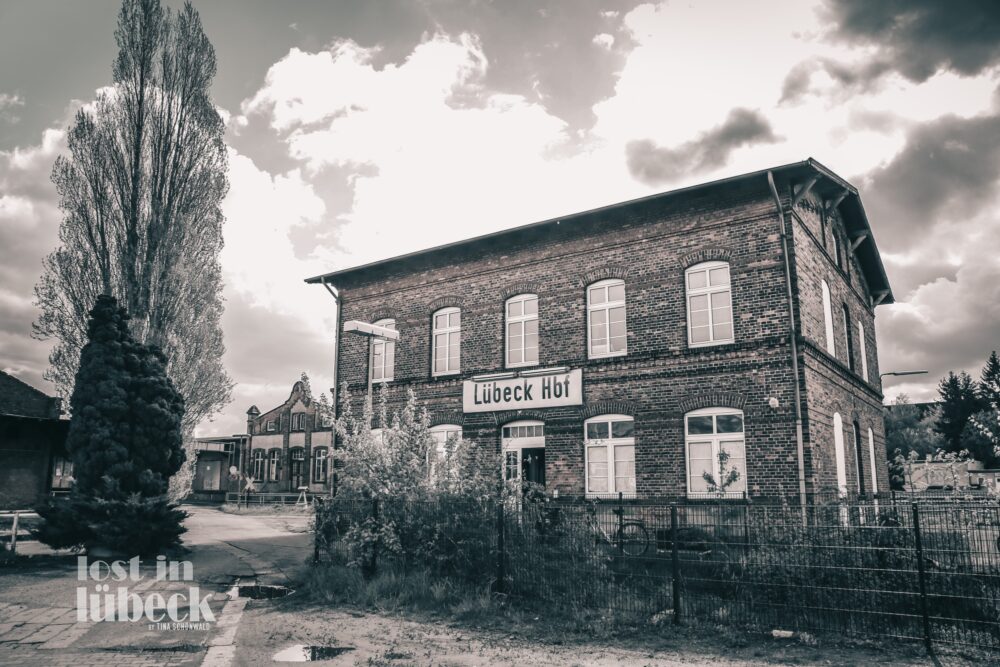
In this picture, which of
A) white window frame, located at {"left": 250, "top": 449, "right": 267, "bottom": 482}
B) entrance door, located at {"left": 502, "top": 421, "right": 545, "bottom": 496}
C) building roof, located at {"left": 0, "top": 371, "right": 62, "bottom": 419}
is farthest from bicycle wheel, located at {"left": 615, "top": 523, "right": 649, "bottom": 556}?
white window frame, located at {"left": 250, "top": 449, "right": 267, "bottom": 482}

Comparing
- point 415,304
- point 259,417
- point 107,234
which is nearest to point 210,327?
point 107,234

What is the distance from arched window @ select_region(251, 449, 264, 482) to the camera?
164ft

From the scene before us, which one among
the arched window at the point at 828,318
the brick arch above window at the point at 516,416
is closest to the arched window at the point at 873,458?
the arched window at the point at 828,318

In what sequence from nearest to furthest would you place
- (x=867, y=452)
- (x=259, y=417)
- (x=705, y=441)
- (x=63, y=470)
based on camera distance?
(x=705, y=441)
(x=867, y=452)
(x=63, y=470)
(x=259, y=417)

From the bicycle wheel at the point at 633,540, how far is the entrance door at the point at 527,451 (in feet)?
23.2

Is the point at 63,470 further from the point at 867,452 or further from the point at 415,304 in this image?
the point at 867,452

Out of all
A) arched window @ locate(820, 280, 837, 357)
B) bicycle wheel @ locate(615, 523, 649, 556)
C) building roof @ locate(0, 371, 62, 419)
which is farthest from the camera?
building roof @ locate(0, 371, 62, 419)

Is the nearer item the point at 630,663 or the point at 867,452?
the point at 630,663

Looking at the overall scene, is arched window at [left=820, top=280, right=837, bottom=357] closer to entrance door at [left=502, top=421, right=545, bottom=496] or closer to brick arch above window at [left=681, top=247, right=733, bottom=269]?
brick arch above window at [left=681, top=247, right=733, bottom=269]

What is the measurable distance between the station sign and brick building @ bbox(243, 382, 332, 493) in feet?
101

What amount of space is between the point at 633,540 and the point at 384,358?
11.6 metres

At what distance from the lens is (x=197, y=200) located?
20.2 metres

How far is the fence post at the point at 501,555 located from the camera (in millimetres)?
9383

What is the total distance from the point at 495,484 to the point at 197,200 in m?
14.6
